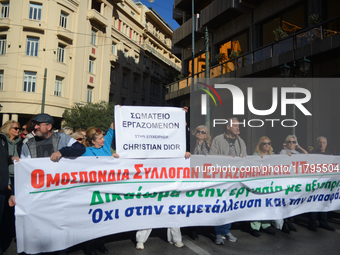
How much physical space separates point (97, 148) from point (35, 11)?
26.6m

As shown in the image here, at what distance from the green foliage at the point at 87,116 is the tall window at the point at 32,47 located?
5.79m

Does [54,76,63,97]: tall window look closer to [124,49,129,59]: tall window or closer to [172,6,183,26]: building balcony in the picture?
[172,6,183,26]: building balcony

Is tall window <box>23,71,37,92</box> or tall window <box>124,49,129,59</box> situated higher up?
tall window <box>124,49,129,59</box>

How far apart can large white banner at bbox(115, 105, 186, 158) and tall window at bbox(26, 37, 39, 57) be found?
2516 centimetres

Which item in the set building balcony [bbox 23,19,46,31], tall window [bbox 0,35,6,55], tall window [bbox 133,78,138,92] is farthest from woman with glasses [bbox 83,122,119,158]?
tall window [bbox 133,78,138,92]

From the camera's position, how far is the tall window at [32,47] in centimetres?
2583

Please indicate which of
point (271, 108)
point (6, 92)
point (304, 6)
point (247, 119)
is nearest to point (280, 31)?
point (304, 6)

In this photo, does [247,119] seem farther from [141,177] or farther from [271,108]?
[141,177]

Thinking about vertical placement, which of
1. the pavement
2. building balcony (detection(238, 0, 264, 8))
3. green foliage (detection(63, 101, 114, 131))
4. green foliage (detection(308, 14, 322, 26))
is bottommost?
the pavement

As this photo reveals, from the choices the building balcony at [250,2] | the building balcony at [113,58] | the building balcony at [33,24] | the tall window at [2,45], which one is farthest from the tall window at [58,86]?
the building balcony at [250,2]

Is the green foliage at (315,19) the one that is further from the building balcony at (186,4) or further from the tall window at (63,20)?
the tall window at (63,20)

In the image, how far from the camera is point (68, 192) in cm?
377

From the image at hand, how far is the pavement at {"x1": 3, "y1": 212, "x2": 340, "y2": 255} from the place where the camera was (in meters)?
4.06

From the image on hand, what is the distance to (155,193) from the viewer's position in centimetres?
415
